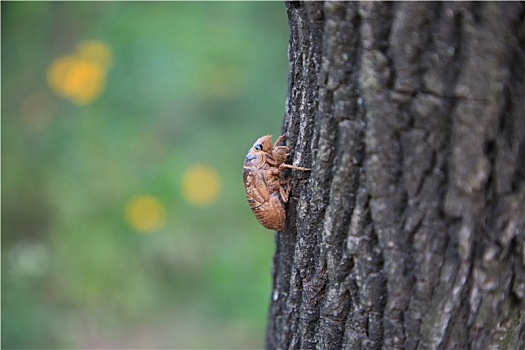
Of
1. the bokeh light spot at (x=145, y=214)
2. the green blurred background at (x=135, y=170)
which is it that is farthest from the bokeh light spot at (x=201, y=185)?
the bokeh light spot at (x=145, y=214)

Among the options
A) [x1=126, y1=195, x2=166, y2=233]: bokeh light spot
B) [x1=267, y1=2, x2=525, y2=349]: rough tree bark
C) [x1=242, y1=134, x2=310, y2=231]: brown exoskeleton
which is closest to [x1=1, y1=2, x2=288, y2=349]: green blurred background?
[x1=126, y1=195, x2=166, y2=233]: bokeh light spot

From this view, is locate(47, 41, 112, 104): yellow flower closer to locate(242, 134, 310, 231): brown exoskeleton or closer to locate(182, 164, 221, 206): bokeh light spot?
locate(182, 164, 221, 206): bokeh light spot

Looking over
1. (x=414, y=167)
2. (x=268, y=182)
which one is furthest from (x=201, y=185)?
(x=414, y=167)

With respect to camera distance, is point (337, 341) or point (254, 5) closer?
point (337, 341)

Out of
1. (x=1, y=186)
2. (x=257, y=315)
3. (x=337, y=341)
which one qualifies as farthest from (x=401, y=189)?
(x=1, y=186)

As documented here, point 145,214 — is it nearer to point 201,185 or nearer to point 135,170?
point 135,170

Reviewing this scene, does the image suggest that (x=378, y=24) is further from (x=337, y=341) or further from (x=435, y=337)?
(x=337, y=341)

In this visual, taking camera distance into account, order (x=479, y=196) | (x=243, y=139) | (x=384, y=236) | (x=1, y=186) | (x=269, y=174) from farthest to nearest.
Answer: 1. (x=243, y=139)
2. (x=1, y=186)
3. (x=269, y=174)
4. (x=384, y=236)
5. (x=479, y=196)
